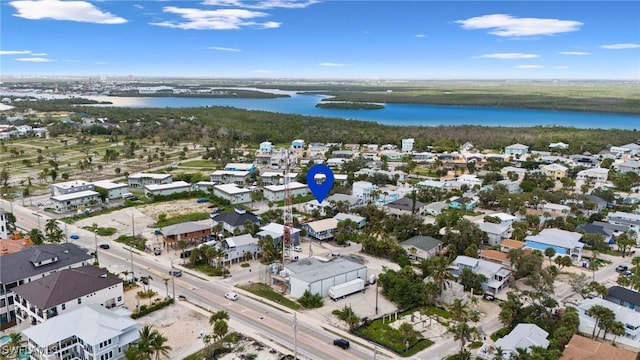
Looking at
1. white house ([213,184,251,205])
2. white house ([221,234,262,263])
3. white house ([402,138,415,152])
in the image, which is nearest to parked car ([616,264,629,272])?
white house ([221,234,262,263])

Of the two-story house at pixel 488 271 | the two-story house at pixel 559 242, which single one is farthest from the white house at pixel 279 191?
the two-story house at pixel 559 242

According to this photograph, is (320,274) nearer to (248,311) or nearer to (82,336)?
(248,311)

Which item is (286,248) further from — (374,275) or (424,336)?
(424,336)

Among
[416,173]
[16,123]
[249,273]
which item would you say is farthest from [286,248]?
[16,123]

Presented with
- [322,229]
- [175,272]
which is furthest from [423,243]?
[175,272]

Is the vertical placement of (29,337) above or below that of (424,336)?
A: above

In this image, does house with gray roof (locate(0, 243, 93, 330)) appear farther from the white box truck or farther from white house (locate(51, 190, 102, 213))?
white house (locate(51, 190, 102, 213))
